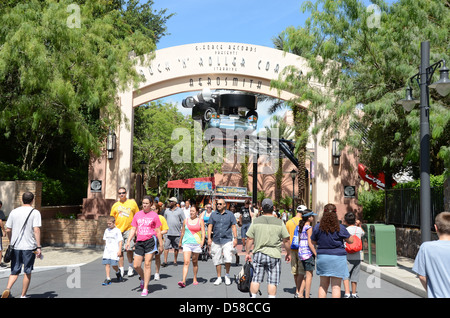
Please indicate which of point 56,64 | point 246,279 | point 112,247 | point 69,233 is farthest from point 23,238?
point 69,233

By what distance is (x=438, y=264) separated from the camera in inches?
164

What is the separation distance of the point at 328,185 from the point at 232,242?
12.2 metres

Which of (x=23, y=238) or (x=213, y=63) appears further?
(x=213, y=63)

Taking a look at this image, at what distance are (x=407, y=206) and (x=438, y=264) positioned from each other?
13.2m

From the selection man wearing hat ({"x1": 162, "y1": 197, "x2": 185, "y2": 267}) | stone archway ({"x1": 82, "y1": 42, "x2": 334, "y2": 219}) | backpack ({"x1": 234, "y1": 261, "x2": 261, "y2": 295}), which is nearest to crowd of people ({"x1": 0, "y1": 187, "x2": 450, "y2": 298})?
backpack ({"x1": 234, "y1": 261, "x2": 261, "y2": 295})

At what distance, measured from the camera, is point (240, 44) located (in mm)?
21719

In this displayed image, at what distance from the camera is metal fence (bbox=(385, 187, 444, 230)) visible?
14492 mm

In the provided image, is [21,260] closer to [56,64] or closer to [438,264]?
[438,264]

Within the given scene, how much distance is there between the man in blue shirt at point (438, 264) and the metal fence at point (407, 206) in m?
10.8

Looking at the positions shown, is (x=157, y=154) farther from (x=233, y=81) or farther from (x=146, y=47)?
(x=146, y=47)

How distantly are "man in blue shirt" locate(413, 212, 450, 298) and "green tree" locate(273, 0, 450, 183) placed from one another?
28.2 ft
